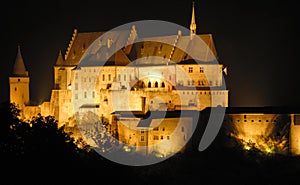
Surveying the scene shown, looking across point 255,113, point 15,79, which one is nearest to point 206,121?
point 255,113

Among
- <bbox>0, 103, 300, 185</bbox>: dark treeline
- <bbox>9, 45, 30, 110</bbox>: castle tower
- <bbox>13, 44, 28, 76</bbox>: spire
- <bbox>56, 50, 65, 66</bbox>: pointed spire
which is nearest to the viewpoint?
<bbox>0, 103, 300, 185</bbox>: dark treeline

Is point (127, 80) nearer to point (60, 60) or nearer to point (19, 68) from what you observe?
point (60, 60)

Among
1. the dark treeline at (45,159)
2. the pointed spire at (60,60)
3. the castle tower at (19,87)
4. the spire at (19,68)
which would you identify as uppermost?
the pointed spire at (60,60)

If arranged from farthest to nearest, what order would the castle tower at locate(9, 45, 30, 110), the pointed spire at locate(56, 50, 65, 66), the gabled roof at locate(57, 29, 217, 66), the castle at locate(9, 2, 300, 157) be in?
1. the pointed spire at locate(56, 50, 65, 66)
2. the castle tower at locate(9, 45, 30, 110)
3. the gabled roof at locate(57, 29, 217, 66)
4. the castle at locate(9, 2, 300, 157)

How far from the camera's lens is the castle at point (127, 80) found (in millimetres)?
64562

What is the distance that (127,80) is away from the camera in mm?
68875

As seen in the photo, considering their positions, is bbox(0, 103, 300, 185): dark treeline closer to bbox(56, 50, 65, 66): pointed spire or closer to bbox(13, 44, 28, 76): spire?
bbox(13, 44, 28, 76): spire

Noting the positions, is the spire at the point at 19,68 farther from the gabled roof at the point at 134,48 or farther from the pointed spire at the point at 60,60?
the gabled roof at the point at 134,48

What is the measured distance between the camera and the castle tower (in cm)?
7000

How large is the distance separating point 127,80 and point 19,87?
34.9 feet

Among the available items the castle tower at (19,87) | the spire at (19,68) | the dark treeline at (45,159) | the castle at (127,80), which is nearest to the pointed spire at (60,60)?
the castle at (127,80)

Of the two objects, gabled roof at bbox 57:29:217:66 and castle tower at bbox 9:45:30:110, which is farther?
castle tower at bbox 9:45:30:110

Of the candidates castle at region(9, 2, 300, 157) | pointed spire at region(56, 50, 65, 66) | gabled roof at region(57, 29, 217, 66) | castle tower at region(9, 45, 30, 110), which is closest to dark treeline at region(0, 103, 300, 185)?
castle at region(9, 2, 300, 157)

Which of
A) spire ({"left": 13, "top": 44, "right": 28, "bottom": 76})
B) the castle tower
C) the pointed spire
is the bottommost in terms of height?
the castle tower
